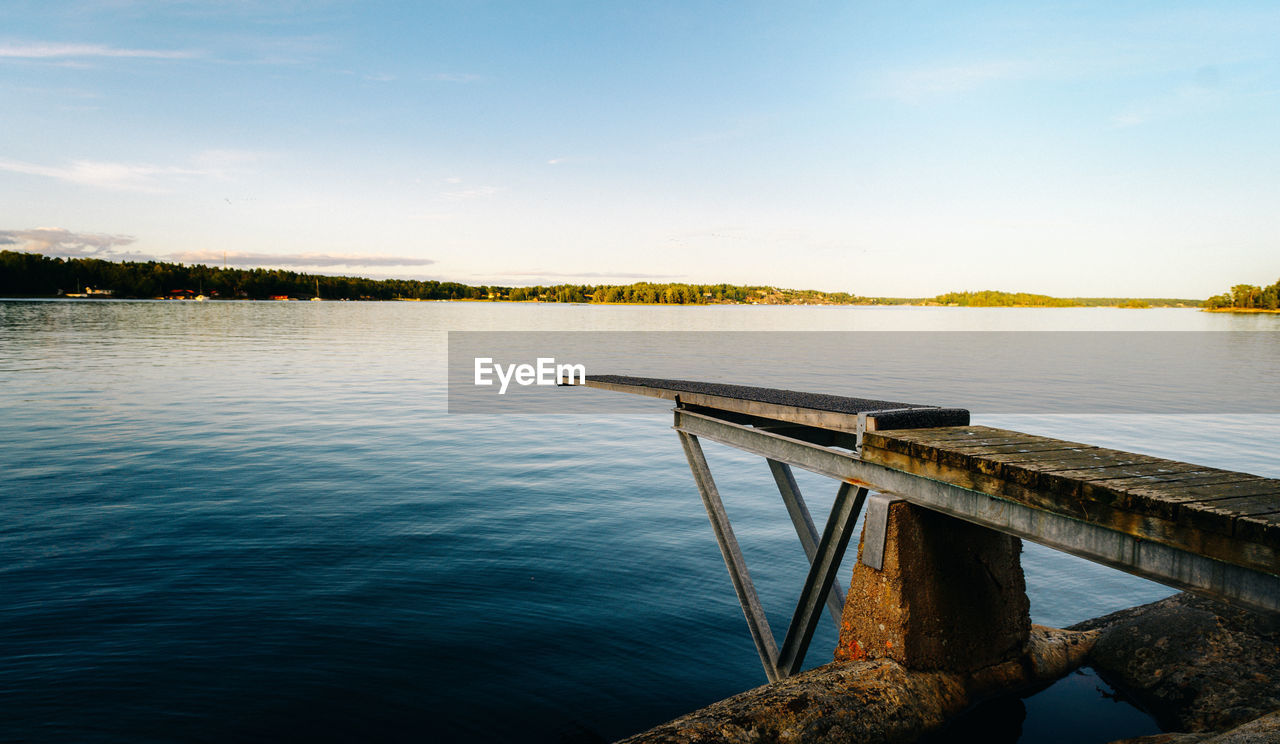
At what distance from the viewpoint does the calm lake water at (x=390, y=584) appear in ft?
25.5

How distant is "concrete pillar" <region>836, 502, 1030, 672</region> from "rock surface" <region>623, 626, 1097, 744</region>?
17 cm

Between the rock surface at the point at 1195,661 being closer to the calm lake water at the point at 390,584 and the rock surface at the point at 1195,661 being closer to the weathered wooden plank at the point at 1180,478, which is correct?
the calm lake water at the point at 390,584

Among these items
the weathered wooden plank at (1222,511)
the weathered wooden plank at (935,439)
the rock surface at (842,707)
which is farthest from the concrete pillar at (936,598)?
the weathered wooden plank at (1222,511)

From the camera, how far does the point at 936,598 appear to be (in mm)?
6070

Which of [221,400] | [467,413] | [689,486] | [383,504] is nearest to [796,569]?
[689,486]

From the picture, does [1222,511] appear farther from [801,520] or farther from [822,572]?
[801,520]

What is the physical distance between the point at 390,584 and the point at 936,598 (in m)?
8.34

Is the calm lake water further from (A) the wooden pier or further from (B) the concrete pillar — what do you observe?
(A) the wooden pier

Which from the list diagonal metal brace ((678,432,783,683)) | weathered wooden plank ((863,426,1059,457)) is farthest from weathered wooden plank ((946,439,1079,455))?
diagonal metal brace ((678,432,783,683))

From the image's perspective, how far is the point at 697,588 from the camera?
38.4ft

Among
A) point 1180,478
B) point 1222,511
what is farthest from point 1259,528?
point 1180,478

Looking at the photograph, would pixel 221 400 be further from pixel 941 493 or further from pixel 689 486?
pixel 941 493

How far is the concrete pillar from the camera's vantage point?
5934 mm

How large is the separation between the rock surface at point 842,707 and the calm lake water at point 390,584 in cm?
153
